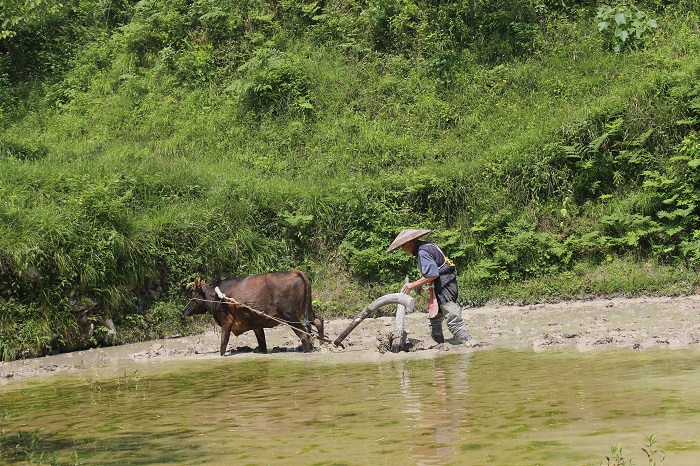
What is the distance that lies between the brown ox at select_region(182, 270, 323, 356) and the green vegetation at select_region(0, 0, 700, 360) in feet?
7.73

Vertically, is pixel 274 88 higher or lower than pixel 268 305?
higher

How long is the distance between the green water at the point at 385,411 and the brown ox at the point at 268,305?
5.40 ft

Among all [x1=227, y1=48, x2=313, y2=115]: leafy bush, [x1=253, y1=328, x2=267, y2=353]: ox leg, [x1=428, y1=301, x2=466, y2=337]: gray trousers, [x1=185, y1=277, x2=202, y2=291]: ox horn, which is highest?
[x1=227, y1=48, x2=313, y2=115]: leafy bush

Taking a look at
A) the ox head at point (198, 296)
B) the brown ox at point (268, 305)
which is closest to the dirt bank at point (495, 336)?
the brown ox at point (268, 305)

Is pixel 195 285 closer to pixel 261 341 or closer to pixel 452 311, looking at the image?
pixel 261 341

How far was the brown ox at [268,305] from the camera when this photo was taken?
12266 mm

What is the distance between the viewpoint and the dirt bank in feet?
35.4

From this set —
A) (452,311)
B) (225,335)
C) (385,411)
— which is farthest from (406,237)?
(385,411)

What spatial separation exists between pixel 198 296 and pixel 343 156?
20.8ft

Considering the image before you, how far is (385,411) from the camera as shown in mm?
7289

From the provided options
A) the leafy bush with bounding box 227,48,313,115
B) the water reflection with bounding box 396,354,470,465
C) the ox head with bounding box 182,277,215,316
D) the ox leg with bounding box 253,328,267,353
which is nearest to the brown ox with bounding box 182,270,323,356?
the ox leg with bounding box 253,328,267,353

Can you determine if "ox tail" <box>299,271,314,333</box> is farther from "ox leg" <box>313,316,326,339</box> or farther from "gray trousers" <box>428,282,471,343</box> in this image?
"gray trousers" <box>428,282,471,343</box>

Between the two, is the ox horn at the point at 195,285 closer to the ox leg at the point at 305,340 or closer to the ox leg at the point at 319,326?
the ox leg at the point at 305,340

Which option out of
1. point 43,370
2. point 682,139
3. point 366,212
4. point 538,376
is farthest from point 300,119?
point 538,376
